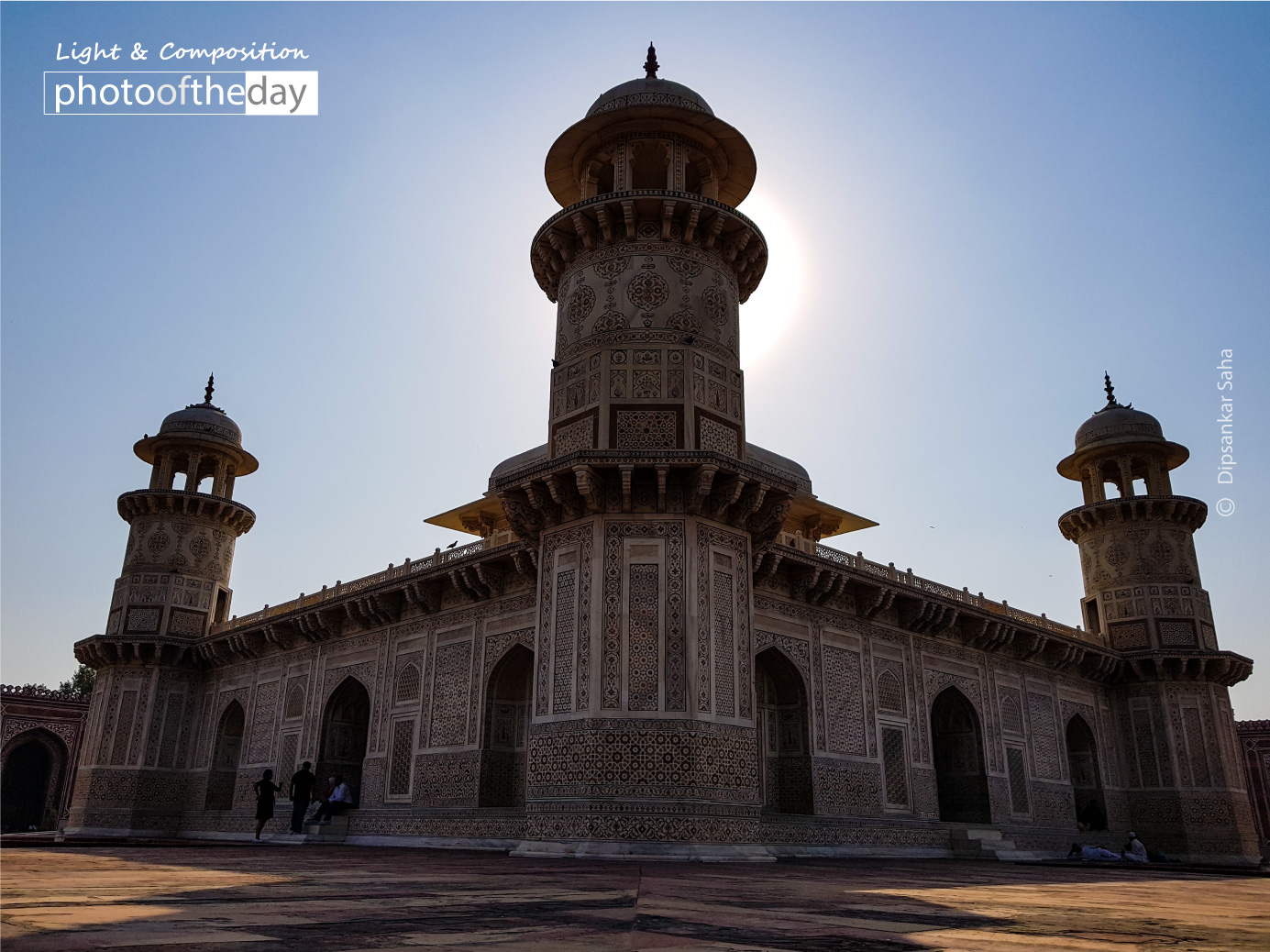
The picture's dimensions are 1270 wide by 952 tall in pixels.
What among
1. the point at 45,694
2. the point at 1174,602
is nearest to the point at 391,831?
the point at 1174,602

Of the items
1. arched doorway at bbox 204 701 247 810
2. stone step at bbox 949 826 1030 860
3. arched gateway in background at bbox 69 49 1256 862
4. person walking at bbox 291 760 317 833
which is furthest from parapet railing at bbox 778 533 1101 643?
arched doorway at bbox 204 701 247 810

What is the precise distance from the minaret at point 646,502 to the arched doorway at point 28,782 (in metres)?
24.6

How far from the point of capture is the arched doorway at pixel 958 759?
56.9ft

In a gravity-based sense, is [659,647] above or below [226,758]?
above

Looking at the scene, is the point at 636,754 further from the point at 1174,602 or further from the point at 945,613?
the point at 1174,602

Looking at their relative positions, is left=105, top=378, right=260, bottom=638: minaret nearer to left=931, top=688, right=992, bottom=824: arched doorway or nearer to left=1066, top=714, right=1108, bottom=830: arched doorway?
left=931, top=688, right=992, bottom=824: arched doorway

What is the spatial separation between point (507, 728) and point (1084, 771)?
13.3 meters

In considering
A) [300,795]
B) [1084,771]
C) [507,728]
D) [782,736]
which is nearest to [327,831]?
[300,795]

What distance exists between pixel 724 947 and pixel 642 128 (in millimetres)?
13042

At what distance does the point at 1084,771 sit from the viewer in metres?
20.5

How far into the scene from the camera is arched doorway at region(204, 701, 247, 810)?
66.3 ft

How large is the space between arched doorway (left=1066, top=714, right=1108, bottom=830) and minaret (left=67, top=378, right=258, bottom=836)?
1889 cm

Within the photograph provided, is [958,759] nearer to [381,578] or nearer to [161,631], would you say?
[381,578]

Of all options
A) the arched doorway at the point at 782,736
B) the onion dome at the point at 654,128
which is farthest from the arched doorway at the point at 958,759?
the onion dome at the point at 654,128
